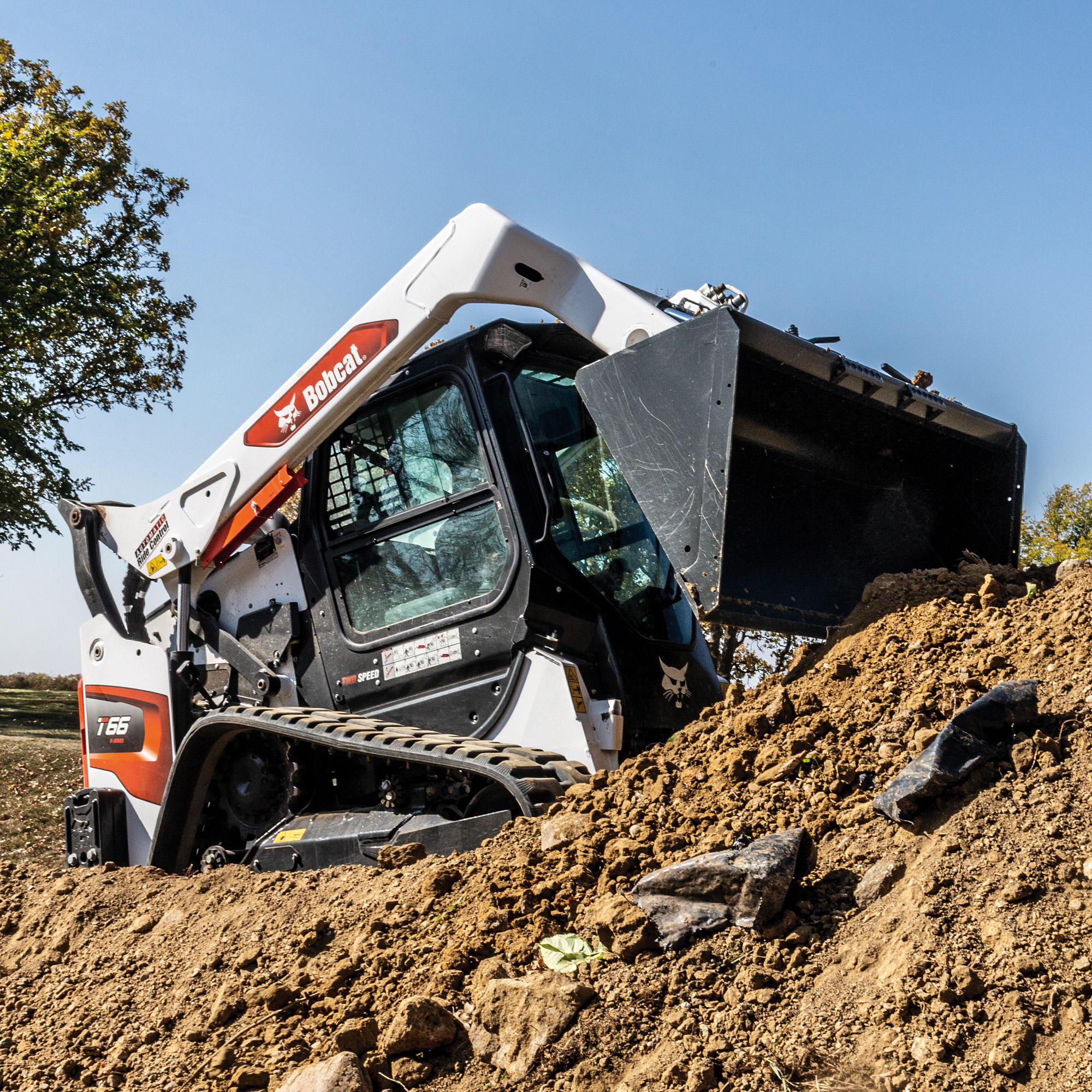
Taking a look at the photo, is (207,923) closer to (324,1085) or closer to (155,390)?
(324,1085)

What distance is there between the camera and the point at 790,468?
4.64m

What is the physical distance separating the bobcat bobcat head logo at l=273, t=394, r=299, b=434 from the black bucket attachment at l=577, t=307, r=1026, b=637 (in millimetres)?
1897

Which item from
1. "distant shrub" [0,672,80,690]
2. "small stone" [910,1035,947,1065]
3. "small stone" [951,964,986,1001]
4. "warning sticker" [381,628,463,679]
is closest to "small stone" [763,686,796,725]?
"small stone" [951,964,986,1001]

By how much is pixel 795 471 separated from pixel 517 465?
1.28 m

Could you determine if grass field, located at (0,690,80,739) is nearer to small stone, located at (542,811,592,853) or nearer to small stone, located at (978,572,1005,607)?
small stone, located at (542,811,592,853)

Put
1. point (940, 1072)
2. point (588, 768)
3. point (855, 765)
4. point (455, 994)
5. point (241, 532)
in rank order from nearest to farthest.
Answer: point (940, 1072) → point (455, 994) → point (855, 765) → point (588, 768) → point (241, 532)

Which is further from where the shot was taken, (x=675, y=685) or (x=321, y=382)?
(x=321, y=382)

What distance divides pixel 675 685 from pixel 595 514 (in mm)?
974

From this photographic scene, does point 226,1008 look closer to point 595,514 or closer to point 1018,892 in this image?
point 1018,892

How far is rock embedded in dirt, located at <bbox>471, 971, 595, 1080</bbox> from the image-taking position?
2.47 meters

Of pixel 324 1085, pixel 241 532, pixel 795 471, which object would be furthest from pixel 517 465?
pixel 324 1085

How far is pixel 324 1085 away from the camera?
8.22ft

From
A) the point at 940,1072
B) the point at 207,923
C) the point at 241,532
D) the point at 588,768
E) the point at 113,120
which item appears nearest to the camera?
the point at 940,1072

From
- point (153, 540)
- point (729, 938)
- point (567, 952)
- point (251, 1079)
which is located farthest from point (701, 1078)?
point (153, 540)
